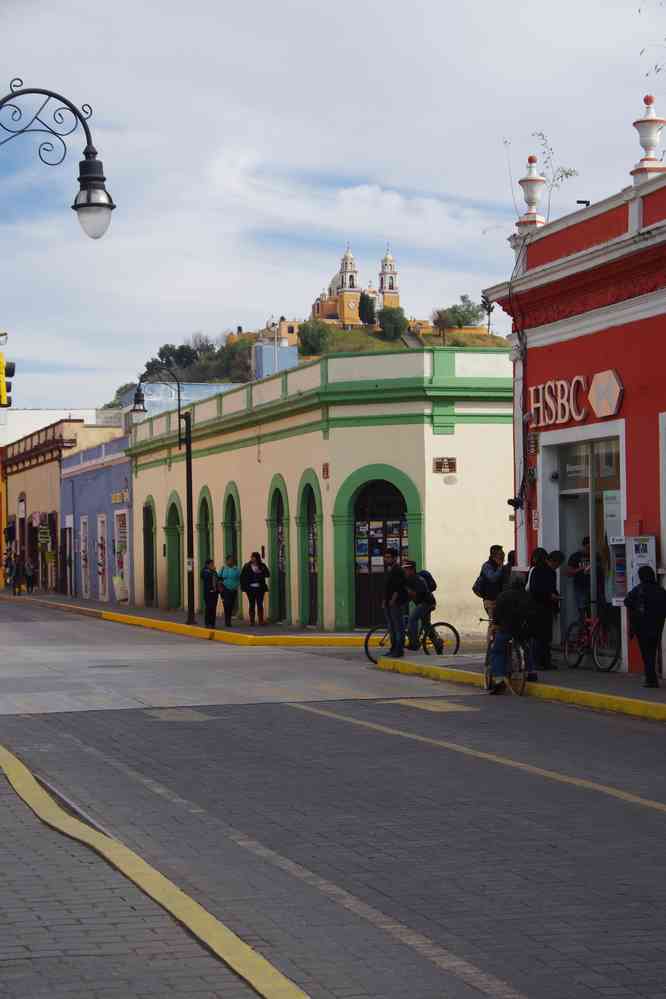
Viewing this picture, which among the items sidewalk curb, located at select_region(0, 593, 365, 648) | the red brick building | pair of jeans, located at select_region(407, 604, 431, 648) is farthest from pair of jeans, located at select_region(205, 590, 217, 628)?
the red brick building

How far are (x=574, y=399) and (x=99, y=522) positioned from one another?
39736 mm

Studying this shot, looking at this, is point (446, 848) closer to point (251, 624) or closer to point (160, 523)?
point (251, 624)

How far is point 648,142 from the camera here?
2077 cm

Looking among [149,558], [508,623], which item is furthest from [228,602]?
[508,623]

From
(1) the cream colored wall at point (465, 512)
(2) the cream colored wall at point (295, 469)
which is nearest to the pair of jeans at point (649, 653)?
(1) the cream colored wall at point (465, 512)

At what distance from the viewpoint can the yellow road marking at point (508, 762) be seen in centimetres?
1051

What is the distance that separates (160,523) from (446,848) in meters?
41.1

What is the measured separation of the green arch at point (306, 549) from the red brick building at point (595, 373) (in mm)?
10422

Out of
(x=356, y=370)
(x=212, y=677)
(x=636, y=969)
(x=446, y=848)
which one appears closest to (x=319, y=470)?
(x=356, y=370)

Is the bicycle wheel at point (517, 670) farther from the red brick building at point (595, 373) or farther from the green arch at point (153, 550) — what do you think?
the green arch at point (153, 550)

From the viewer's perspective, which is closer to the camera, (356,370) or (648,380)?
(648,380)

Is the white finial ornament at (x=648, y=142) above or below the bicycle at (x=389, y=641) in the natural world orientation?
above

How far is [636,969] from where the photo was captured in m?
6.24

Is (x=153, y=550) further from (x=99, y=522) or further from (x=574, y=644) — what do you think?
(x=574, y=644)
